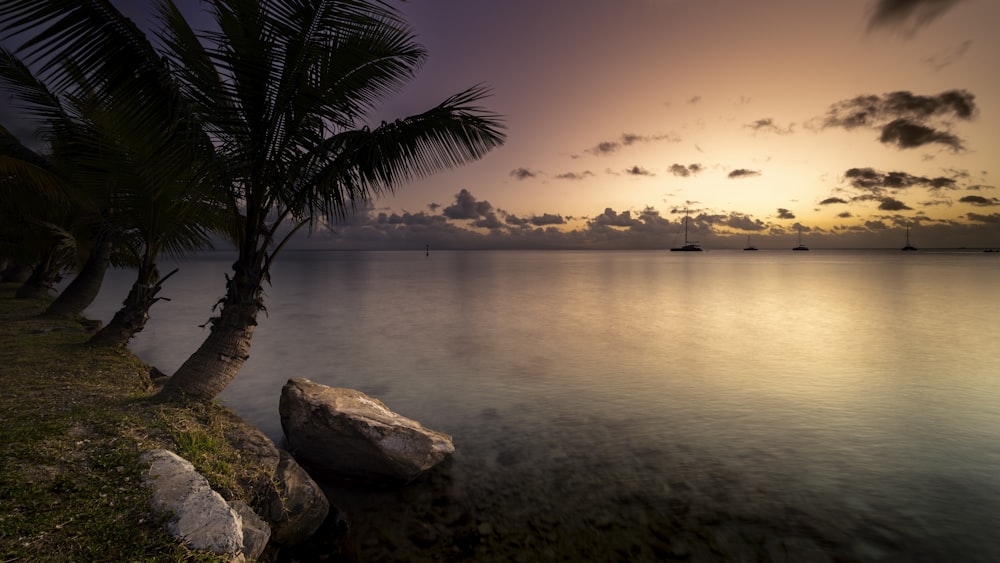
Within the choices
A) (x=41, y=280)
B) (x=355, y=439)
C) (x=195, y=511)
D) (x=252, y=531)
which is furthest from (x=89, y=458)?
(x=41, y=280)

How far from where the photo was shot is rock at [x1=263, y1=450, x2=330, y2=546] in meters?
5.98

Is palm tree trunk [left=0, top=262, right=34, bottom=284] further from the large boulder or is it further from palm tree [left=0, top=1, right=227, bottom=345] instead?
the large boulder

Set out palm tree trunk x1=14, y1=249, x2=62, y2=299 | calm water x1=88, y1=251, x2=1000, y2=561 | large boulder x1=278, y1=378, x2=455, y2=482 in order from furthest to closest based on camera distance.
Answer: palm tree trunk x1=14, y1=249, x2=62, y2=299, large boulder x1=278, y1=378, x2=455, y2=482, calm water x1=88, y1=251, x2=1000, y2=561

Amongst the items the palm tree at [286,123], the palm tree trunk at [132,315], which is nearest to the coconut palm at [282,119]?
the palm tree at [286,123]

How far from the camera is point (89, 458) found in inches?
212

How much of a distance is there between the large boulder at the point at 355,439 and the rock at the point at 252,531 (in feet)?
8.08

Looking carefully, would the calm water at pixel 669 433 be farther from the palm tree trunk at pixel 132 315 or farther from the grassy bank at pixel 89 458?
the palm tree trunk at pixel 132 315

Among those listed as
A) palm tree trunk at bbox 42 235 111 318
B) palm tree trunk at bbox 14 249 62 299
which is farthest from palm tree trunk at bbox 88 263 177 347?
palm tree trunk at bbox 14 249 62 299

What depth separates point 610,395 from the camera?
44.2 ft

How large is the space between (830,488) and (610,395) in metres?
6.02

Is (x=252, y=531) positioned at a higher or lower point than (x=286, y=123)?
lower

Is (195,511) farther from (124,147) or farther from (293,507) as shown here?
(124,147)

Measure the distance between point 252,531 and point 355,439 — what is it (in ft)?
10.0

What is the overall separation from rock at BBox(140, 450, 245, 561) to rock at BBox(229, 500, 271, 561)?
0.56ft
